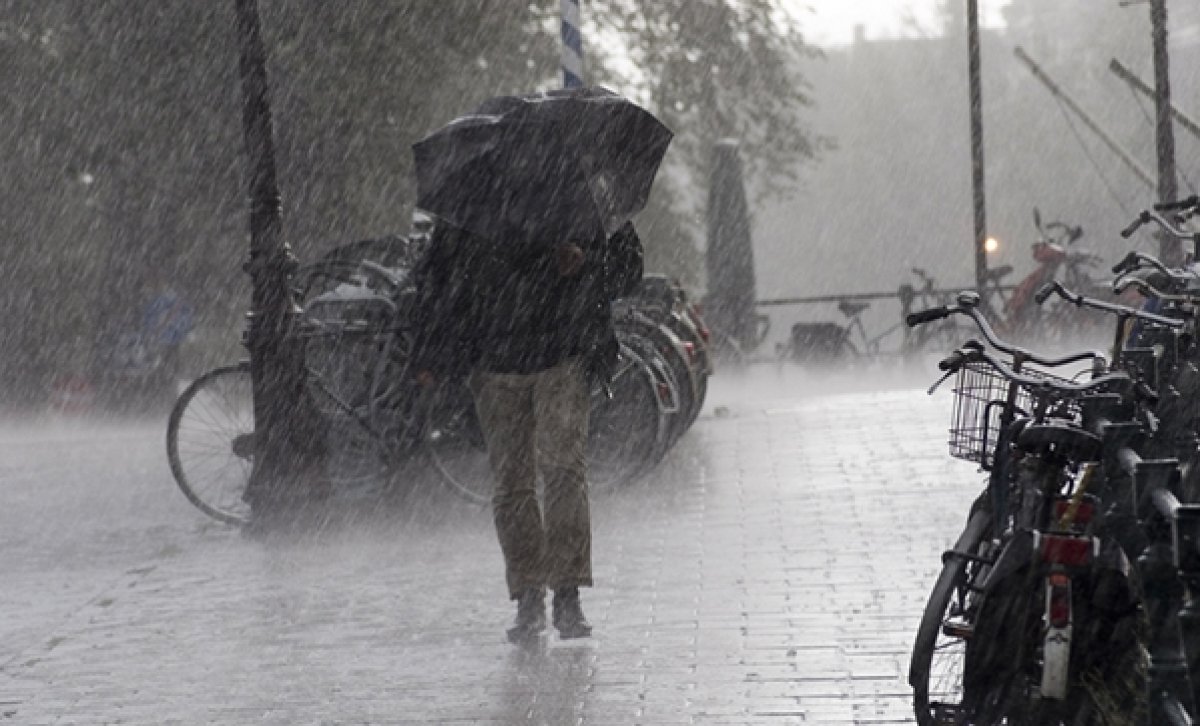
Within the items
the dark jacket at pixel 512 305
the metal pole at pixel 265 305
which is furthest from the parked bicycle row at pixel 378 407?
the dark jacket at pixel 512 305

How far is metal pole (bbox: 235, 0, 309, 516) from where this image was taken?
37.3 feet

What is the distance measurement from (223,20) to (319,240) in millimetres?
2347

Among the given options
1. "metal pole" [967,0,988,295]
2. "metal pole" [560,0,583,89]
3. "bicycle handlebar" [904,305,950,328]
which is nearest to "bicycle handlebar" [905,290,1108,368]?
"bicycle handlebar" [904,305,950,328]

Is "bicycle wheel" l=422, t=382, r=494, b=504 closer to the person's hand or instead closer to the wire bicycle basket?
the person's hand

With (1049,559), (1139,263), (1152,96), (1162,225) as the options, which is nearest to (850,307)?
(1152,96)

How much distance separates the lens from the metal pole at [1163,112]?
63.3ft

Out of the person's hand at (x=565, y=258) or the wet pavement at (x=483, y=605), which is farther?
the person's hand at (x=565, y=258)

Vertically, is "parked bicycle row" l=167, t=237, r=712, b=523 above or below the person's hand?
below

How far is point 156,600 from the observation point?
9.53 m

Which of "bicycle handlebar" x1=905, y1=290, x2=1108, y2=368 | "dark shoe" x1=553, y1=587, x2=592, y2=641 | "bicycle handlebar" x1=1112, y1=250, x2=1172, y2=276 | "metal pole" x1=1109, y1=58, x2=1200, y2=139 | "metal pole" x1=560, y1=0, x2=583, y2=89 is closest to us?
"bicycle handlebar" x1=905, y1=290, x2=1108, y2=368

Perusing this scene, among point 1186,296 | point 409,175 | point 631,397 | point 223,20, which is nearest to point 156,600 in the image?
point 631,397

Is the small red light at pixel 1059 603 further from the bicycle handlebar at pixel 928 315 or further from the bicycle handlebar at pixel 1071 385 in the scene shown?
the bicycle handlebar at pixel 928 315

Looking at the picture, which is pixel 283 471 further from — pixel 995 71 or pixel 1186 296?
pixel 995 71

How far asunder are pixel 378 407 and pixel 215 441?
1.15 m
